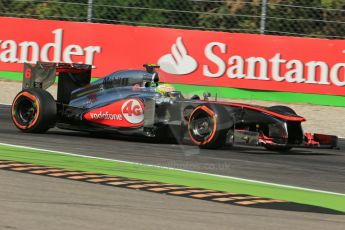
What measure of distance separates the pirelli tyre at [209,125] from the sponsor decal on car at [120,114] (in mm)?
759

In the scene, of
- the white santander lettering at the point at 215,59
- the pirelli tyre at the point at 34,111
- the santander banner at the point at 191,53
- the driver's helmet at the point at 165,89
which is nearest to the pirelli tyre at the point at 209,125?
the driver's helmet at the point at 165,89

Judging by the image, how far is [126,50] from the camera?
17.3 m

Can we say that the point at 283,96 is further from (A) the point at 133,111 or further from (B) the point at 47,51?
(A) the point at 133,111

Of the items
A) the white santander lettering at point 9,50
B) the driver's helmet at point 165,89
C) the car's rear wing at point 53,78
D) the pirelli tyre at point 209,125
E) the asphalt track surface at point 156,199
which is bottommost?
the asphalt track surface at point 156,199

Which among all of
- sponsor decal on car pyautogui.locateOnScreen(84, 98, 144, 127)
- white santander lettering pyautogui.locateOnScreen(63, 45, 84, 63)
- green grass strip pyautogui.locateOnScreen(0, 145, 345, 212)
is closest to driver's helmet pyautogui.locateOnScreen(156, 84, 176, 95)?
sponsor decal on car pyautogui.locateOnScreen(84, 98, 144, 127)

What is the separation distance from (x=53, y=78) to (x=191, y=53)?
4.89 m

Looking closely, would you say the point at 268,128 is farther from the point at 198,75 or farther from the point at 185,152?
the point at 198,75

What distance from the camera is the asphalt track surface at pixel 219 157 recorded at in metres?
9.62

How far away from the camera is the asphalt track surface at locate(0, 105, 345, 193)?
9.62m

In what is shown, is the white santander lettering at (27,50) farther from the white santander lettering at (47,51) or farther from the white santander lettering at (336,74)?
the white santander lettering at (336,74)

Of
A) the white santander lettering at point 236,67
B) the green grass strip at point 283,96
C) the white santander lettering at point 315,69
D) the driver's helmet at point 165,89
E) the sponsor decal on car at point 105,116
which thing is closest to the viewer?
the driver's helmet at point 165,89

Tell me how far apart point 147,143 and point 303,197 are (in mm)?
3946

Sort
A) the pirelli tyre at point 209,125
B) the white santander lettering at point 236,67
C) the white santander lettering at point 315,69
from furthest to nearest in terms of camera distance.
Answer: the white santander lettering at point 236,67, the white santander lettering at point 315,69, the pirelli tyre at point 209,125

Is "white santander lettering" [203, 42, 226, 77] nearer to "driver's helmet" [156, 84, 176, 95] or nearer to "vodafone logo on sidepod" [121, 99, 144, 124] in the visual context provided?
"driver's helmet" [156, 84, 176, 95]
